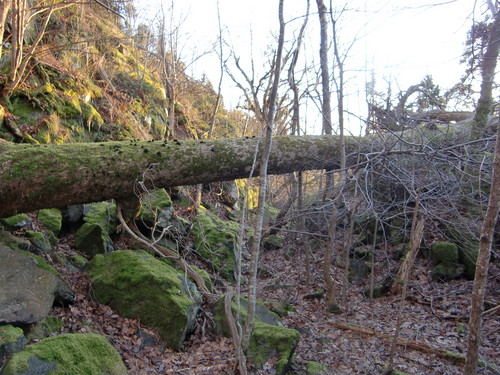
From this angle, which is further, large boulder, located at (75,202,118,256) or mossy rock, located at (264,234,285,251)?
mossy rock, located at (264,234,285,251)

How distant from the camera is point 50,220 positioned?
5.45 m

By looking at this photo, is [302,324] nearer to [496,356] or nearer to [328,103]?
[496,356]

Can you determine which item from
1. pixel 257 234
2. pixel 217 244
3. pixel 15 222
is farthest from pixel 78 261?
pixel 257 234

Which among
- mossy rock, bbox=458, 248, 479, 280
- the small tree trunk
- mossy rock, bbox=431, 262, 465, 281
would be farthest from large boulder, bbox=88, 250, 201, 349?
mossy rock, bbox=458, 248, 479, 280

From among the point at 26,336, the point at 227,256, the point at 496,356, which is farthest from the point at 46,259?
the point at 496,356

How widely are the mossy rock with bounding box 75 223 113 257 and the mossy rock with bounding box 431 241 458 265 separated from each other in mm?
6354

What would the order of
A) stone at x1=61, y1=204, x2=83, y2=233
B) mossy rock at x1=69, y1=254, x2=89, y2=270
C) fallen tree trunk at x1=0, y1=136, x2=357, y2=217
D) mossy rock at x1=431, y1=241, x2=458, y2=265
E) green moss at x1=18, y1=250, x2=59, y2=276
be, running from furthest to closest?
1. mossy rock at x1=431, y1=241, x2=458, y2=265
2. stone at x1=61, y1=204, x2=83, y2=233
3. mossy rock at x1=69, y1=254, x2=89, y2=270
4. green moss at x1=18, y1=250, x2=59, y2=276
5. fallen tree trunk at x1=0, y1=136, x2=357, y2=217

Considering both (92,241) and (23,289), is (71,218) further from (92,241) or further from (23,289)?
(23,289)

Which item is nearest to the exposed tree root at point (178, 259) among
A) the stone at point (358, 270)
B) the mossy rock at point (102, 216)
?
the mossy rock at point (102, 216)

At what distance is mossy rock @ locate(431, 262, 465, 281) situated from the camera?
20.8ft

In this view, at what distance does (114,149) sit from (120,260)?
1.68 meters

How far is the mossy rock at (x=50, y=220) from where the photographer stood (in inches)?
212

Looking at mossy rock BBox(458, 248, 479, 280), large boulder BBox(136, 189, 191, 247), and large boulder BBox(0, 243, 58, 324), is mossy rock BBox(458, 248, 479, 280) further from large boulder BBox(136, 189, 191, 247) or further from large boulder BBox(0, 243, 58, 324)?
large boulder BBox(0, 243, 58, 324)

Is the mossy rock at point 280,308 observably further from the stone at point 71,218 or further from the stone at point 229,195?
the stone at point 229,195
